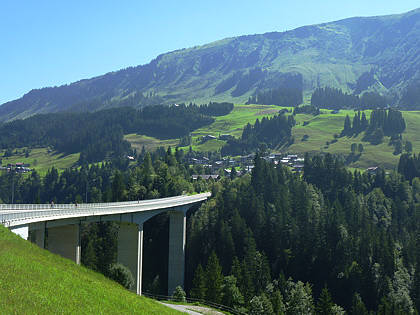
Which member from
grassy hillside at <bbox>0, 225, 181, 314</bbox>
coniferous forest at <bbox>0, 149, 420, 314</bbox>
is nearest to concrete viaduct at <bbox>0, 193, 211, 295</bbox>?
coniferous forest at <bbox>0, 149, 420, 314</bbox>

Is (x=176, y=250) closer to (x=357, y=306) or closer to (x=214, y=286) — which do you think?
(x=214, y=286)

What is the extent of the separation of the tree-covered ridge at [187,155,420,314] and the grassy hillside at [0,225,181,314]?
49876 mm

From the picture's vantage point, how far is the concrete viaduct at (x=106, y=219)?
52656 millimetres

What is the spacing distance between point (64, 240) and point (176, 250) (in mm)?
56962

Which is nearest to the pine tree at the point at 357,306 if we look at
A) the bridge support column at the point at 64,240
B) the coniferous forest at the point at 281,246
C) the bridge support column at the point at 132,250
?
the coniferous forest at the point at 281,246

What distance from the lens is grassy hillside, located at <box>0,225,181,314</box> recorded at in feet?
94.4

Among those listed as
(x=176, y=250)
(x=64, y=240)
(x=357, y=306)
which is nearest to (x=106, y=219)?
(x=64, y=240)

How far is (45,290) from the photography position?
31531mm

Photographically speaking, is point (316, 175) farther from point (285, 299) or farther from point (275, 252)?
point (285, 299)

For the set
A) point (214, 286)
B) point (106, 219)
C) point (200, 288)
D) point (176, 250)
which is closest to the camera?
point (106, 219)

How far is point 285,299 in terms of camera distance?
106 metres

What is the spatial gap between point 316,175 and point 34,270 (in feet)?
510

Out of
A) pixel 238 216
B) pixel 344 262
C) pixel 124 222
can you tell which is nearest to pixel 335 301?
pixel 344 262

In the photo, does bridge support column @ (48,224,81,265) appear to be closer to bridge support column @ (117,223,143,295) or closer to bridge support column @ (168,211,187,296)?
bridge support column @ (117,223,143,295)
